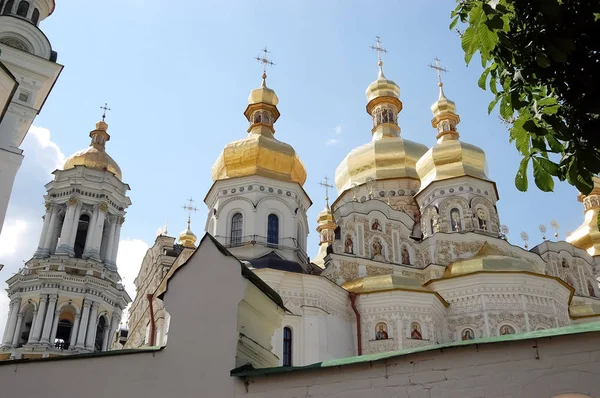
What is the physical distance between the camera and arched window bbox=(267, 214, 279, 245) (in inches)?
985

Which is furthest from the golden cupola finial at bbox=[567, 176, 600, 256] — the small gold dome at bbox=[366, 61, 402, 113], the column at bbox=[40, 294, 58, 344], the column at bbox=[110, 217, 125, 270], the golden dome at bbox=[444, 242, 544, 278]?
the column at bbox=[40, 294, 58, 344]

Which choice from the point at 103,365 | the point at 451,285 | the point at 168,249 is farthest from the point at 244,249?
the point at 103,365

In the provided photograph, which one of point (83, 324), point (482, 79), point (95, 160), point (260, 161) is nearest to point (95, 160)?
point (95, 160)

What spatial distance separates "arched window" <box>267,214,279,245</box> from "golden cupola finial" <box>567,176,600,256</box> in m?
20.2

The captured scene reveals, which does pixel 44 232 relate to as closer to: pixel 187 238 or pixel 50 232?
pixel 50 232

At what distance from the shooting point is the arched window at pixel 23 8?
23.0m

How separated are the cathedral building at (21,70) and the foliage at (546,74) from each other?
1331 centimetres

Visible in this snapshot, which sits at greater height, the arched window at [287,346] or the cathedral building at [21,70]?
the cathedral building at [21,70]

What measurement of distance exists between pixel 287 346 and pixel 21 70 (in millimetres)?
12287

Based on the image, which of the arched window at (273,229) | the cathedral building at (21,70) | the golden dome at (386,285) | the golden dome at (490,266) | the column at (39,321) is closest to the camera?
the cathedral building at (21,70)

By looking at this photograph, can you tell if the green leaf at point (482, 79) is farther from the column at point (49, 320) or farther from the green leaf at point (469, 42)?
the column at point (49, 320)

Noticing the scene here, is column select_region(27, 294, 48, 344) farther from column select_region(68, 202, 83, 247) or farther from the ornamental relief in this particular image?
the ornamental relief

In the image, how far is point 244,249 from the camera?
24328mm

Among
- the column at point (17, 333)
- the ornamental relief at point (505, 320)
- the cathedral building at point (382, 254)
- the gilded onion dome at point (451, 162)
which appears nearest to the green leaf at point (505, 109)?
the cathedral building at point (382, 254)
